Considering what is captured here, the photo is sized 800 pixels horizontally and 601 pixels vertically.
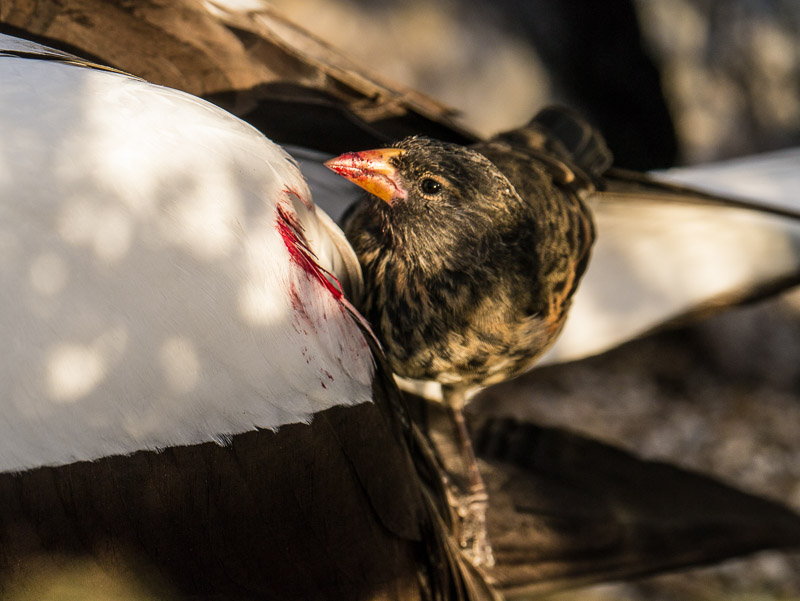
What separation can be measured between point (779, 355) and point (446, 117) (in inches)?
66.5

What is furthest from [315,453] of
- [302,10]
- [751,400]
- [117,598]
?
[751,400]

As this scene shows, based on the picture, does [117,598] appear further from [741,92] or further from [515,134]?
[741,92]

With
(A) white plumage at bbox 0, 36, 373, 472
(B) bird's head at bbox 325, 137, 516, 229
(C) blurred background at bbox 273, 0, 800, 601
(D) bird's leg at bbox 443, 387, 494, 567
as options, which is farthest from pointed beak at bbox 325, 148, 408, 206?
(C) blurred background at bbox 273, 0, 800, 601

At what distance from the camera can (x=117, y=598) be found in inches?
33.0

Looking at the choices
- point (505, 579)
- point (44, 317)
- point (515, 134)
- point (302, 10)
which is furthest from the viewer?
point (302, 10)

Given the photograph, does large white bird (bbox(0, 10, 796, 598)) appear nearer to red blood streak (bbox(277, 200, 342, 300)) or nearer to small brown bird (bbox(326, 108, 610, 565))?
red blood streak (bbox(277, 200, 342, 300))

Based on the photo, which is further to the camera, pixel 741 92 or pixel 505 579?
pixel 741 92

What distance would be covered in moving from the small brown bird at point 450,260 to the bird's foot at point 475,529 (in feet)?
0.76

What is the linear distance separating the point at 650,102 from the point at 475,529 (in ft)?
5.52

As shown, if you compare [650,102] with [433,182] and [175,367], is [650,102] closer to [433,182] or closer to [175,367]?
[433,182]

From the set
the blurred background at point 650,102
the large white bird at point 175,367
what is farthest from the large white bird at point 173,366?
the blurred background at point 650,102

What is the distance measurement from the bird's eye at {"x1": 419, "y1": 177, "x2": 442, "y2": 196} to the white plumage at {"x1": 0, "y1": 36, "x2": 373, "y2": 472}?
9.3 inches

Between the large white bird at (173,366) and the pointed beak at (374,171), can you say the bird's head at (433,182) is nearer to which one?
the pointed beak at (374,171)

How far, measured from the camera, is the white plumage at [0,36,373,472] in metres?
0.80
